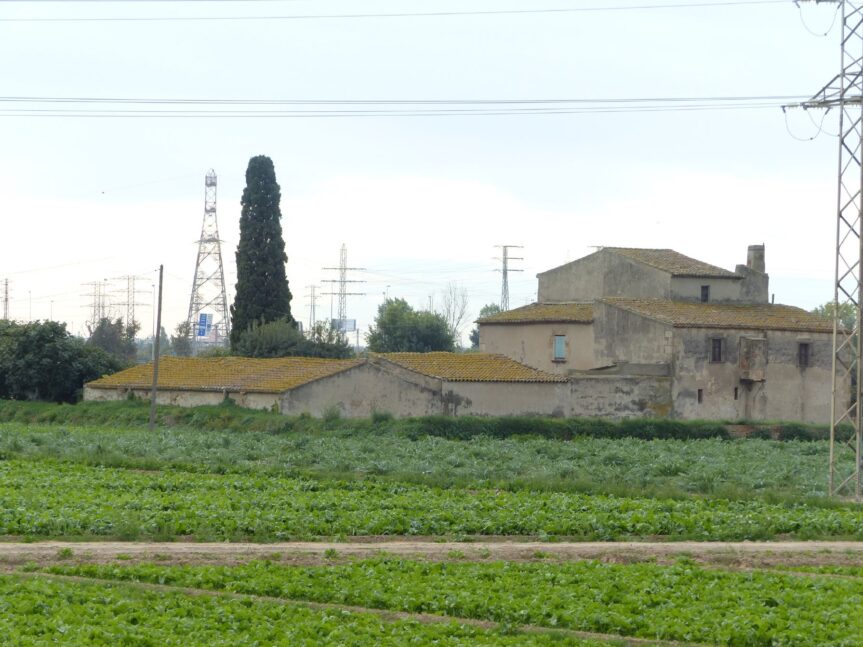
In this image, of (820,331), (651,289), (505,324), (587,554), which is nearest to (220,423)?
(505,324)

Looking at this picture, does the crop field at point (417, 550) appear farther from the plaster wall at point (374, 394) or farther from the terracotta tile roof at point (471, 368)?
the terracotta tile roof at point (471, 368)

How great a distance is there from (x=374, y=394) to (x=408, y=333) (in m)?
39.9

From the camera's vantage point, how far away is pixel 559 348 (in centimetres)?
6344

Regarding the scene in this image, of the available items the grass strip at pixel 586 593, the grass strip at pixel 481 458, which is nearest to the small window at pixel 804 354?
the grass strip at pixel 481 458

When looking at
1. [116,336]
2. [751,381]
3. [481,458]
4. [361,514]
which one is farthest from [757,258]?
[116,336]

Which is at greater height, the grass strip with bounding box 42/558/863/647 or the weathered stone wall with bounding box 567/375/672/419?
the weathered stone wall with bounding box 567/375/672/419

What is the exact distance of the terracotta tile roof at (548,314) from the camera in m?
62.4

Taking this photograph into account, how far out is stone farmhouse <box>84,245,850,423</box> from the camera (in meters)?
54.6

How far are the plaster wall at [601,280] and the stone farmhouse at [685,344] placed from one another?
0.07 meters

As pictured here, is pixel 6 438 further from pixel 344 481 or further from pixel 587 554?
pixel 587 554

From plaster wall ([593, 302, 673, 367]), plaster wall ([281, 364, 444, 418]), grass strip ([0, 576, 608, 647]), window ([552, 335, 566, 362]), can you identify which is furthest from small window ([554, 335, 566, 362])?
grass strip ([0, 576, 608, 647])

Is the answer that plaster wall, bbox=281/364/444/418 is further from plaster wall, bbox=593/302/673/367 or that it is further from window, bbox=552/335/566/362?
window, bbox=552/335/566/362

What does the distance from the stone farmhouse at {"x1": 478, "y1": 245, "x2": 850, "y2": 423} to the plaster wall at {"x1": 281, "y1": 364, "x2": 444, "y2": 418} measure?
7041 mm

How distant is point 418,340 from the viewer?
310 ft
